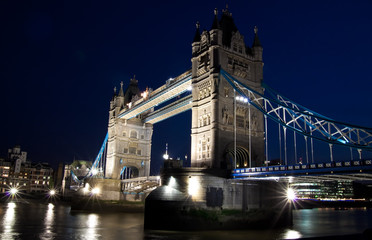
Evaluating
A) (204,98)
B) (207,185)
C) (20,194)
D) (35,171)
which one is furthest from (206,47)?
(35,171)

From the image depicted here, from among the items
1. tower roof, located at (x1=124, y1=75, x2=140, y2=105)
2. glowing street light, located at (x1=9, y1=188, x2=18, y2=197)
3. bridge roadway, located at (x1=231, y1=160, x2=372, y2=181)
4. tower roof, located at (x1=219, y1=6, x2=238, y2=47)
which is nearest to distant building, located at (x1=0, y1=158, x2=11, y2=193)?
glowing street light, located at (x1=9, y1=188, x2=18, y2=197)

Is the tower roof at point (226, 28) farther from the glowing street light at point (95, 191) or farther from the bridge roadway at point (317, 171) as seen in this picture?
the glowing street light at point (95, 191)

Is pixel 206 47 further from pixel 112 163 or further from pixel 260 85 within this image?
pixel 112 163

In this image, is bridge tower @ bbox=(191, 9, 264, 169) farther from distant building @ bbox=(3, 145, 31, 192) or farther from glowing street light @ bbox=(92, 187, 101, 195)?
distant building @ bbox=(3, 145, 31, 192)

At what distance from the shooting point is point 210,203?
3278 centimetres

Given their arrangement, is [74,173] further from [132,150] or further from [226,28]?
[226,28]

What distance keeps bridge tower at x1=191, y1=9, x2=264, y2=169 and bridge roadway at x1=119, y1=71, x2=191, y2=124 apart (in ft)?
15.5

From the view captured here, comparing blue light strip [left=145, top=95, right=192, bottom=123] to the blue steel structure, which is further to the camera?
blue light strip [left=145, top=95, right=192, bottom=123]

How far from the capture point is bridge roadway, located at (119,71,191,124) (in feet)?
158

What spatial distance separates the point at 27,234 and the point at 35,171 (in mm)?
127107

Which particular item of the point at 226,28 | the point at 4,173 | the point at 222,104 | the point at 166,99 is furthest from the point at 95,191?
the point at 4,173

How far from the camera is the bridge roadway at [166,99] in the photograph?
4822 cm

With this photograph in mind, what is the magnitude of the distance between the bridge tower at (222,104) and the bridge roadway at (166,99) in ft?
15.5

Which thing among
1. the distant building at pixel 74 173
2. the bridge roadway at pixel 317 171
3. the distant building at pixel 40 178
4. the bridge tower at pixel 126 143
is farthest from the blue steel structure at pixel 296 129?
the distant building at pixel 40 178
